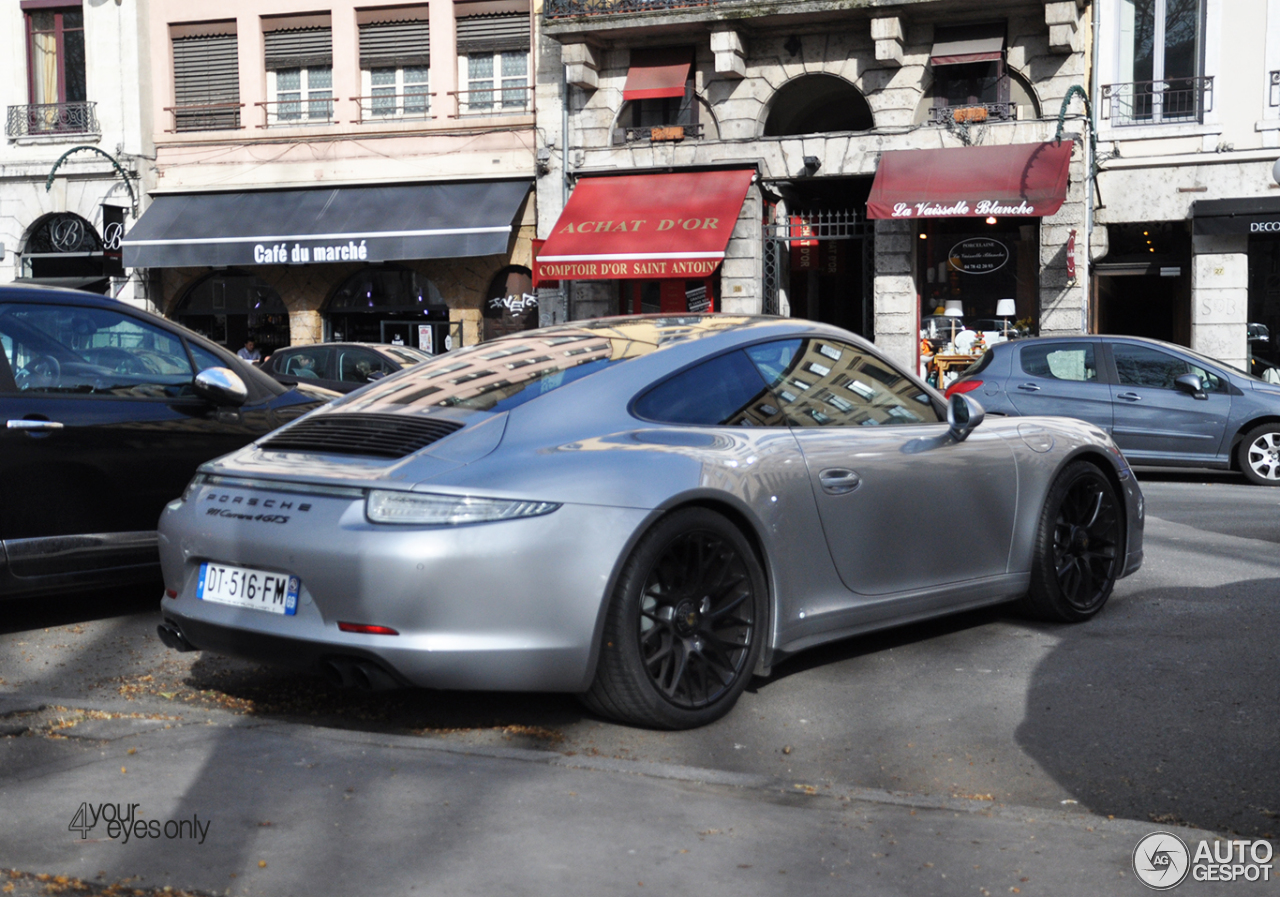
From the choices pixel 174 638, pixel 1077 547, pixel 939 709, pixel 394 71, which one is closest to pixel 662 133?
pixel 394 71

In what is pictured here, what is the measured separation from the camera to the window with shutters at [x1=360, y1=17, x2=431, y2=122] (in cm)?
2491

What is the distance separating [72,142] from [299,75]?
15.2 ft

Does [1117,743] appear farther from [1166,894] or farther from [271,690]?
[271,690]

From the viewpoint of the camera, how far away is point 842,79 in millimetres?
22719

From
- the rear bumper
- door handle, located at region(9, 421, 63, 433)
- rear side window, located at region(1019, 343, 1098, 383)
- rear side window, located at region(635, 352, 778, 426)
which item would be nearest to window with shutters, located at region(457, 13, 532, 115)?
rear side window, located at region(1019, 343, 1098, 383)

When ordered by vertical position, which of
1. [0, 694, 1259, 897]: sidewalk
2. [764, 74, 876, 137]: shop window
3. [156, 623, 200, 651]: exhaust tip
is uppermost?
[764, 74, 876, 137]: shop window

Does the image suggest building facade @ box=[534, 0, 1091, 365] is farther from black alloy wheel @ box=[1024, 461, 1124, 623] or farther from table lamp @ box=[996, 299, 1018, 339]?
black alloy wheel @ box=[1024, 461, 1124, 623]

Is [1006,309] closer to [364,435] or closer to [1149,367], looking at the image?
[1149,367]

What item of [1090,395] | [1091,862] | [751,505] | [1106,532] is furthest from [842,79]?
[1091,862]

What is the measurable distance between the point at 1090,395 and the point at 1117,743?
10.2m

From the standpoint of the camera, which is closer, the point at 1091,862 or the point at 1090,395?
the point at 1091,862

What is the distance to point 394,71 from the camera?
25.1m

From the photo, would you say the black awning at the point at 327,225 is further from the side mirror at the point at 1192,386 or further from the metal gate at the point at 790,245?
the side mirror at the point at 1192,386

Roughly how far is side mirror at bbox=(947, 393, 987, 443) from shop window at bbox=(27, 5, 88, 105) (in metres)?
25.2
